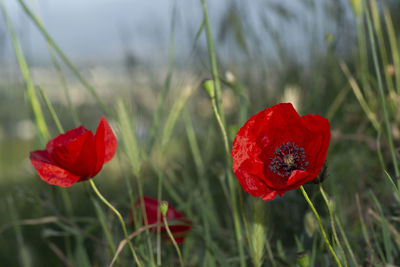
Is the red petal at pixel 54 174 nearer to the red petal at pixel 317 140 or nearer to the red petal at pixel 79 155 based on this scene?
the red petal at pixel 79 155

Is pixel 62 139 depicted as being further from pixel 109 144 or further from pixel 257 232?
pixel 257 232

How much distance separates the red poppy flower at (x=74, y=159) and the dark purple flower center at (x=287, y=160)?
17 centimetres

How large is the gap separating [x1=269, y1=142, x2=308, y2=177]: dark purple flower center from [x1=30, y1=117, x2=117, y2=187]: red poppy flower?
0.17 metres

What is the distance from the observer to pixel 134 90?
129cm

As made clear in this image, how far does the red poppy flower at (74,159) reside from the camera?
16.2 inches

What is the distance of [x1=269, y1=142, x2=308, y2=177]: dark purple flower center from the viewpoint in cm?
41

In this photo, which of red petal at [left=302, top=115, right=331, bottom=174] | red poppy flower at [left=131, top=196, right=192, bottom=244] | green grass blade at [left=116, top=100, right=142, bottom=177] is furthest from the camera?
red poppy flower at [left=131, top=196, right=192, bottom=244]

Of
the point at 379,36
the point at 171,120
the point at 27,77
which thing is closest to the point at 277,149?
the point at 171,120

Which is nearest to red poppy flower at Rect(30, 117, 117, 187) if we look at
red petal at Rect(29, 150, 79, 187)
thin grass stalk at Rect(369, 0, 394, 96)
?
red petal at Rect(29, 150, 79, 187)

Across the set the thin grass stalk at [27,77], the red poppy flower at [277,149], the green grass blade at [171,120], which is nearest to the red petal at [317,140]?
the red poppy flower at [277,149]

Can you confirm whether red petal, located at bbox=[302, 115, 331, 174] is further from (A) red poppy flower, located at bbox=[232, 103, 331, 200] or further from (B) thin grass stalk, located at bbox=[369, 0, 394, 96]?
(B) thin grass stalk, located at bbox=[369, 0, 394, 96]

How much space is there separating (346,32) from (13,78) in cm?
103

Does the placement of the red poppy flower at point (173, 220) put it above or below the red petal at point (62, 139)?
below

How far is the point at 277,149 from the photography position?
1.39 ft
